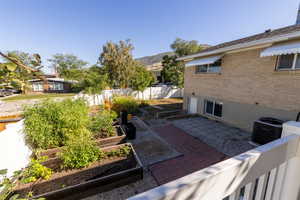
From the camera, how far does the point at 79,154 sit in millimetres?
4223

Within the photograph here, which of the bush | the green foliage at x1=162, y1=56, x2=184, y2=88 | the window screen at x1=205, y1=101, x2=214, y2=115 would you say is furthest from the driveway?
the green foliage at x1=162, y1=56, x2=184, y2=88

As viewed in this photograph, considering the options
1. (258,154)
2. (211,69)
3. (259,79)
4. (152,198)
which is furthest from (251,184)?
(211,69)

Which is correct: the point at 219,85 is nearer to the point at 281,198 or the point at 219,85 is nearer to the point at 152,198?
the point at 281,198

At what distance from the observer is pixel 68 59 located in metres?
51.7

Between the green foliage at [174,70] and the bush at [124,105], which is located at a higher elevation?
the green foliage at [174,70]

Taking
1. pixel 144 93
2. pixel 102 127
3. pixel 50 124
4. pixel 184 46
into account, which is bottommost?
pixel 102 127

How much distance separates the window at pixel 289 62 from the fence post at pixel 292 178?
6.35 m

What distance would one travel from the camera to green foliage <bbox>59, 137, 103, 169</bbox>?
13.5ft

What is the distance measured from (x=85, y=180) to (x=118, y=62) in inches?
698

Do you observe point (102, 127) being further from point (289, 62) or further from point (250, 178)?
point (289, 62)

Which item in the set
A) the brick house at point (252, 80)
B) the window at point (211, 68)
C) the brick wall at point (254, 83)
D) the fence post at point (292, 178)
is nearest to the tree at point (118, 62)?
the brick house at point (252, 80)

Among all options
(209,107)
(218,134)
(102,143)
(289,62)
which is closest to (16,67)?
(102,143)

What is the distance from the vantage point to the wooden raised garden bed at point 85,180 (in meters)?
3.34

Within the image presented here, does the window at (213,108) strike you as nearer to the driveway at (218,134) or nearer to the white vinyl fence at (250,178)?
the driveway at (218,134)
